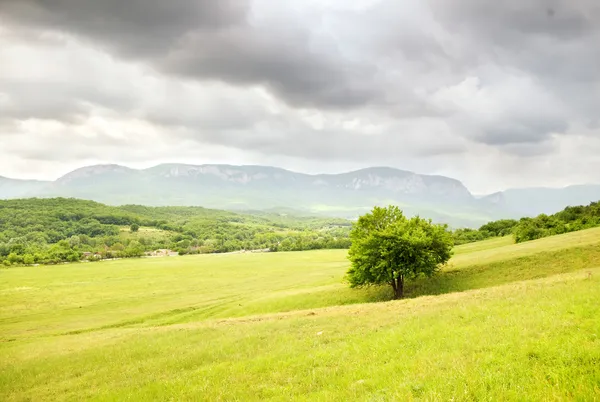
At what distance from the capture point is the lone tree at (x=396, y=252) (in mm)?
48312

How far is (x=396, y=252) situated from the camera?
48938mm

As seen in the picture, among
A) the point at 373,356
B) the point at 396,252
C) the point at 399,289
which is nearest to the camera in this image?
the point at 373,356

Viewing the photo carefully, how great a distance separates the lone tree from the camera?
48.3 meters

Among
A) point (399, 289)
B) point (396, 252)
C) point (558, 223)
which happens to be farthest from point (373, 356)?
point (558, 223)

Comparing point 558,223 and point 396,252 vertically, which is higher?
point 558,223

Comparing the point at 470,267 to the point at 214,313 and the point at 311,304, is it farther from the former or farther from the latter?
the point at 214,313

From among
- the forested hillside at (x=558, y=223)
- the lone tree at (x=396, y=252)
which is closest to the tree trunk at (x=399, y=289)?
the lone tree at (x=396, y=252)

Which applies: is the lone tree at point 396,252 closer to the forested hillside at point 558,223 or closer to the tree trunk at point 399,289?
the tree trunk at point 399,289

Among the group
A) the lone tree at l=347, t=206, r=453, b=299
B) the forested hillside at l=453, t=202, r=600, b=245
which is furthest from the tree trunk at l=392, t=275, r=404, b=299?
the forested hillside at l=453, t=202, r=600, b=245

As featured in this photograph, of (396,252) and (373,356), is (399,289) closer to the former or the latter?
(396,252)

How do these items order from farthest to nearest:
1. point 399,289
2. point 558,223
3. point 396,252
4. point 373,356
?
point 558,223 < point 399,289 < point 396,252 < point 373,356

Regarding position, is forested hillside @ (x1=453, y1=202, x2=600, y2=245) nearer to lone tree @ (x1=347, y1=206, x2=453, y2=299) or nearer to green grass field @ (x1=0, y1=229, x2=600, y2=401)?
green grass field @ (x1=0, y1=229, x2=600, y2=401)

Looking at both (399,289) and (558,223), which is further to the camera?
(558,223)

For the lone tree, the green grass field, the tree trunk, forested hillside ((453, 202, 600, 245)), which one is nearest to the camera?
the green grass field
